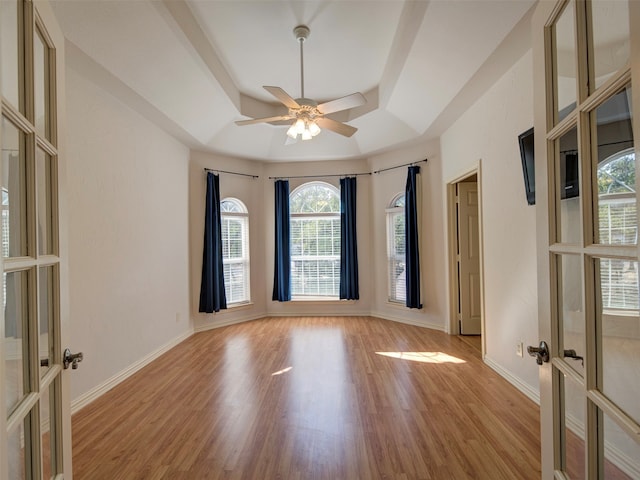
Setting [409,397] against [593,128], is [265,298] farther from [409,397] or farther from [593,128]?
[593,128]

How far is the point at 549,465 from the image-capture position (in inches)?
46.0

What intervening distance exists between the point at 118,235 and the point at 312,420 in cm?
246

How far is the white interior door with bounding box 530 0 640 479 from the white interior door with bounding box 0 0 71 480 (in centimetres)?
138

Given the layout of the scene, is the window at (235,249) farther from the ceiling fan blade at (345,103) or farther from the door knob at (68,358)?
the door knob at (68,358)

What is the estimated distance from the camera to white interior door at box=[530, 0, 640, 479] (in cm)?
76

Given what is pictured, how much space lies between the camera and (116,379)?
3.15 metres

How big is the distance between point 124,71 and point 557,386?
3.50 meters

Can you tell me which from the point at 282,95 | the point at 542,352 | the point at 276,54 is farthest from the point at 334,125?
the point at 542,352

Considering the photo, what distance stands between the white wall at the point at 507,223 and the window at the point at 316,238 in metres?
2.69

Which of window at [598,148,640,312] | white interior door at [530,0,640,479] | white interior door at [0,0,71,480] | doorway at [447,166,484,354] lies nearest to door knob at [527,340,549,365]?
white interior door at [530,0,640,479]

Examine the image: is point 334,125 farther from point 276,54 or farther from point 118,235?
point 118,235

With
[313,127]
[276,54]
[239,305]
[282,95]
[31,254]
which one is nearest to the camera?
[31,254]

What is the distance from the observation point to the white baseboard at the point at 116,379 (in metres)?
2.69

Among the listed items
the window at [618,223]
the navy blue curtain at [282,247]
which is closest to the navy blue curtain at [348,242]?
the navy blue curtain at [282,247]
